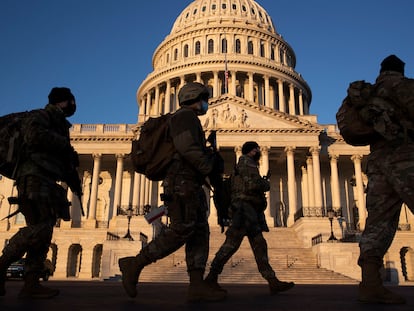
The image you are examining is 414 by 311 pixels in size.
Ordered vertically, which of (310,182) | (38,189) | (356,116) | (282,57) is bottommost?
(38,189)

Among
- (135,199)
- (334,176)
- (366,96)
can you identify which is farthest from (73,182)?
(334,176)

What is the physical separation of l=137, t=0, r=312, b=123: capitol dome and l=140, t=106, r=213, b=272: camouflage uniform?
53.1m

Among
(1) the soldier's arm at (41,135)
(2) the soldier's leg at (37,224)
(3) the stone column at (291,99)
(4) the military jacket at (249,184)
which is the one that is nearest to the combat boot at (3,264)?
(2) the soldier's leg at (37,224)

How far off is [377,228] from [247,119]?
38.0 meters

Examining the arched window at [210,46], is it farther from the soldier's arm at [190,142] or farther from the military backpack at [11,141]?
the soldier's arm at [190,142]

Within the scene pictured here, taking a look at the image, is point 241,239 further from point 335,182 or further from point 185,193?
point 335,182

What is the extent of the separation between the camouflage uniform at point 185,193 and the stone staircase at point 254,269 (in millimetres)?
17005

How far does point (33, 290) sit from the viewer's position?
5.96 m

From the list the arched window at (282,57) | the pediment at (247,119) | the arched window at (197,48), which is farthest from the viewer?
the arched window at (282,57)

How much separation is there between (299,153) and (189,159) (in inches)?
1574

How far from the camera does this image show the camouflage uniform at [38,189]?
19.3 ft

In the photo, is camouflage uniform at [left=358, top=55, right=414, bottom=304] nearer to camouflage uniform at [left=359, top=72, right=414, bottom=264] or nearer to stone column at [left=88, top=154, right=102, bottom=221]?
camouflage uniform at [left=359, top=72, right=414, bottom=264]

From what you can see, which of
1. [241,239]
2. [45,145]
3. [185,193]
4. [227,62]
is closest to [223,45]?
[227,62]

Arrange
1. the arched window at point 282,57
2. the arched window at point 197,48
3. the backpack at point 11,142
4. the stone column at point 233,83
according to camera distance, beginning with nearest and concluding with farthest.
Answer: the backpack at point 11,142 → the stone column at point 233,83 → the arched window at point 197,48 → the arched window at point 282,57
